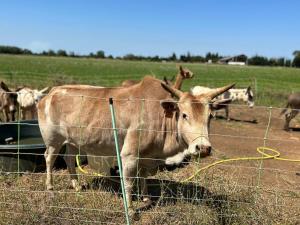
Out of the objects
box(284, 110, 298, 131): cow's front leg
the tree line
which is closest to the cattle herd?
box(284, 110, 298, 131): cow's front leg

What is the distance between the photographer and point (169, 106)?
5.90m

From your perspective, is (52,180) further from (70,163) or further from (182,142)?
(182,142)

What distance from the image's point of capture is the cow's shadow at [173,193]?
230 inches

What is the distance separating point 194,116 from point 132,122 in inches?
45.8

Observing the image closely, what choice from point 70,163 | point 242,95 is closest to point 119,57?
point 242,95

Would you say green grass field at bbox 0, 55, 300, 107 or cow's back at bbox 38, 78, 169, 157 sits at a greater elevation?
cow's back at bbox 38, 78, 169, 157

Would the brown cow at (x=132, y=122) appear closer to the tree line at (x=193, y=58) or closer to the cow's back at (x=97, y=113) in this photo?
the cow's back at (x=97, y=113)

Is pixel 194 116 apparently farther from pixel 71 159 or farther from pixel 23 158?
pixel 23 158

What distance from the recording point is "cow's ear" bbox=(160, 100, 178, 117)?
5801mm

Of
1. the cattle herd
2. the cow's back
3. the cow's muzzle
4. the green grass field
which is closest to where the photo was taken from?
the cow's muzzle

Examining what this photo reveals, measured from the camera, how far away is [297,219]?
19.2ft

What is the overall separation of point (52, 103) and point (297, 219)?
13.3 ft

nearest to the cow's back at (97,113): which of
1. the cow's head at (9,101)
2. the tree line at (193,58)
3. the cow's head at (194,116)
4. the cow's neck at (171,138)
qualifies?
the cow's neck at (171,138)

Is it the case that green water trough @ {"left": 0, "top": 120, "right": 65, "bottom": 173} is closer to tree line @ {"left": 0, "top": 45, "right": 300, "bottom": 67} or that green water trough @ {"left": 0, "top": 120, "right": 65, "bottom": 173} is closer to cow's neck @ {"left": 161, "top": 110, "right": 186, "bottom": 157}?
cow's neck @ {"left": 161, "top": 110, "right": 186, "bottom": 157}
